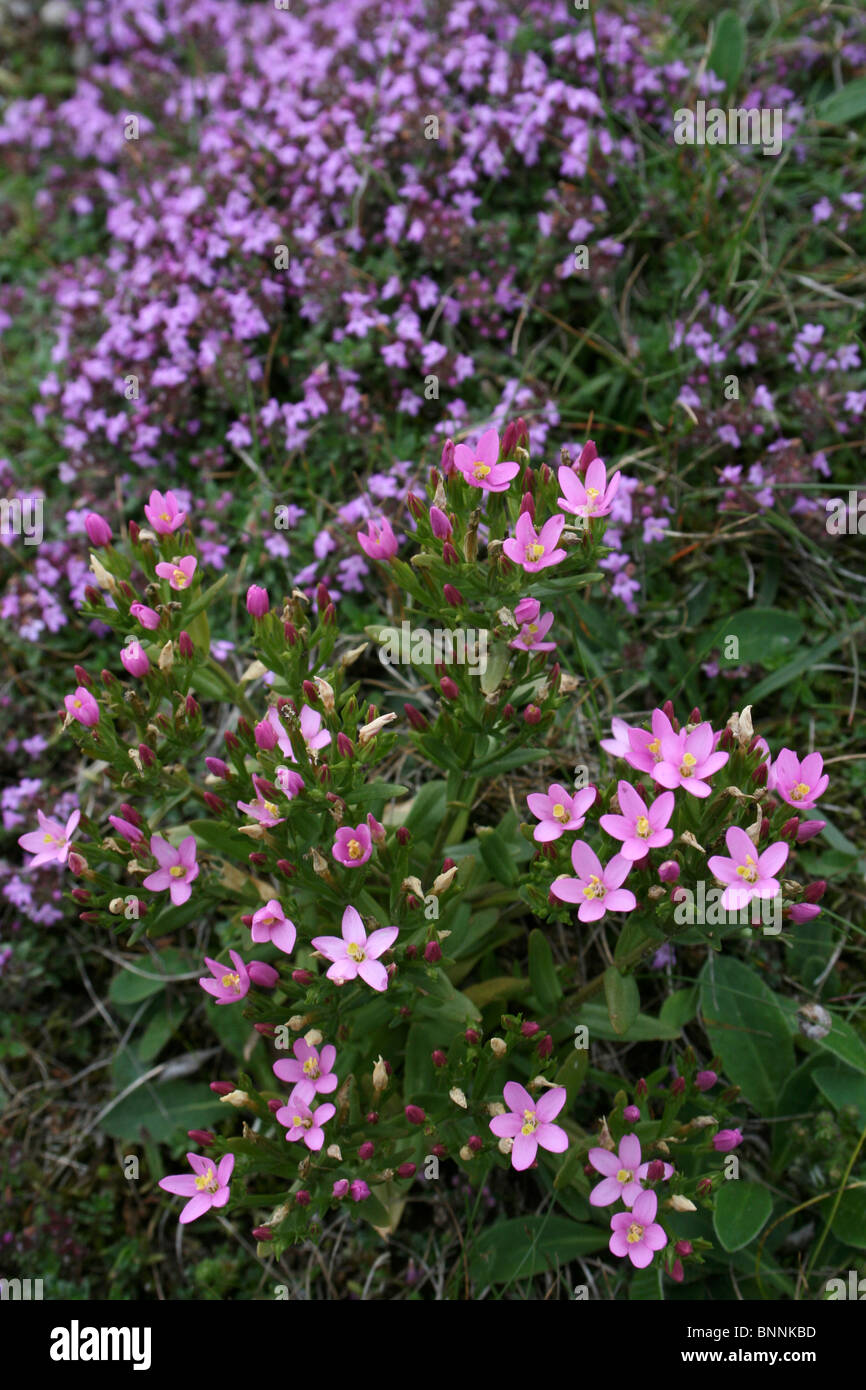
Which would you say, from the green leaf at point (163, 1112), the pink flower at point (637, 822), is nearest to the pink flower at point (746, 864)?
the pink flower at point (637, 822)

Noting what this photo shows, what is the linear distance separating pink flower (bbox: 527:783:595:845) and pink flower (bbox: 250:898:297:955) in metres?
0.71

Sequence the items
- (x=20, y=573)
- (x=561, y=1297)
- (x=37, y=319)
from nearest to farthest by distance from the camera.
Answer: 1. (x=561, y=1297)
2. (x=20, y=573)
3. (x=37, y=319)

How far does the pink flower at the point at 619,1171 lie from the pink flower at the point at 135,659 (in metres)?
1.87

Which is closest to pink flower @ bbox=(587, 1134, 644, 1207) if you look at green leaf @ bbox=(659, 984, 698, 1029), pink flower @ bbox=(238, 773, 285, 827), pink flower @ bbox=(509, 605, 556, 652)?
green leaf @ bbox=(659, 984, 698, 1029)

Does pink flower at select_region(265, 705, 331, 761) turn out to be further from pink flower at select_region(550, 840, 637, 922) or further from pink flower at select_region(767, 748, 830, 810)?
pink flower at select_region(767, 748, 830, 810)

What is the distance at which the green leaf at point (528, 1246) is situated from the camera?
139 inches

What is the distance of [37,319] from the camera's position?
19.5 ft

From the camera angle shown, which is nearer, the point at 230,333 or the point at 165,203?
the point at 230,333

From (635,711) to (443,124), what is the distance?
2947mm

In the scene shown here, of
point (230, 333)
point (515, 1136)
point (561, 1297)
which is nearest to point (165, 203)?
point (230, 333)

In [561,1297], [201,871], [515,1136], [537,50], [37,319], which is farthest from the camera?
[37,319]

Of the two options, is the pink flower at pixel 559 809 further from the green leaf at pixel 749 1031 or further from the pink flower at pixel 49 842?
the pink flower at pixel 49 842

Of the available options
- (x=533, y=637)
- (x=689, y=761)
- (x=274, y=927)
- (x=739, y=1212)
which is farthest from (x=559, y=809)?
(x=739, y=1212)

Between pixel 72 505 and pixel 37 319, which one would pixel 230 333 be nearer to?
pixel 72 505
